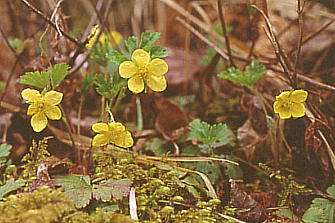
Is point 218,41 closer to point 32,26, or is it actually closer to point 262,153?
point 262,153

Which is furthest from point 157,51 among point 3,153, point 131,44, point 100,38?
point 100,38

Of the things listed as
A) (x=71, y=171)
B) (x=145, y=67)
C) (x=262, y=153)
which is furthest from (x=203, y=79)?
(x=71, y=171)

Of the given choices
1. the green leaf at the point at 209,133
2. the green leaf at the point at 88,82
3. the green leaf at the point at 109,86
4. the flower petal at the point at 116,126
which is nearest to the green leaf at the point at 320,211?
the green leaf at the point at 209,133

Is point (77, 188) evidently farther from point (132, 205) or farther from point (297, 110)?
point (297, 110)

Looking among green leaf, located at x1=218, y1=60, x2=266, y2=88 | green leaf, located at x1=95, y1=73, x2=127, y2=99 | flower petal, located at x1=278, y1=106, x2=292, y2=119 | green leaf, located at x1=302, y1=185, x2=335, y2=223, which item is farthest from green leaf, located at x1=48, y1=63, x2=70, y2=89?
green leaf, located at x1=302, y1=185, x2=335, y2=223

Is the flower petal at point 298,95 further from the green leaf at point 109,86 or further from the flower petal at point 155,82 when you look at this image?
the green leaf at point 109,86

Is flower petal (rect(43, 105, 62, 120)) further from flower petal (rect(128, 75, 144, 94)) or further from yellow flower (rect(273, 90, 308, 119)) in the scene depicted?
yellow flower (rect(273, 90, 308, 119))
